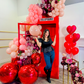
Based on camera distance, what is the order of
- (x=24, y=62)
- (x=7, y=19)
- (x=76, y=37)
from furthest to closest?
(x=7, y=19) → (x=76, y=37) → (x=24, y=62)

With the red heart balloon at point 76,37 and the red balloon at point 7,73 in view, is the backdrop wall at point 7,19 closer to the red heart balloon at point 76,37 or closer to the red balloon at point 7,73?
the red balloon at point 7,73

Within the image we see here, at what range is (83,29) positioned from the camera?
2.66 m

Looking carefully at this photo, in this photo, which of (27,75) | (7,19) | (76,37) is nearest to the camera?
(27,75)

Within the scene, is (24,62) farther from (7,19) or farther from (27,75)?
(7,19)

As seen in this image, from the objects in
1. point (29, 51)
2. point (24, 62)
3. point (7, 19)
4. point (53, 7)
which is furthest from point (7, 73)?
point (7, 19)

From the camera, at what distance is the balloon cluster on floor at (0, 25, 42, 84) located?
183 cm

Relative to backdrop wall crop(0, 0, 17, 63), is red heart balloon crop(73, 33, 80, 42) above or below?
below

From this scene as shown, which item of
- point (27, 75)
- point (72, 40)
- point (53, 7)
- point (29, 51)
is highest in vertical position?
point (53, 7)

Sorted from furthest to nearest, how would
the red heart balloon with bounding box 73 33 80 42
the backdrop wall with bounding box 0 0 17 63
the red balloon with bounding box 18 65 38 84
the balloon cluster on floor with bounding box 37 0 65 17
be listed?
the backdrop wall with bounding box 0 0 17 63 → the red heart balloon with bounding box 73 33 80 42 → the balloon cluster on floor with bounding box 37 0 65 17 → the red balloon with bounding box 18 65 38 84

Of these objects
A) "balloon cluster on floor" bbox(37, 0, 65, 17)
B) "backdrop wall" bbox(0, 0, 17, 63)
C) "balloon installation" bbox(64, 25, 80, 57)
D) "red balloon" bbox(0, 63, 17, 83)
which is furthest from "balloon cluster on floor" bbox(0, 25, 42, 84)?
"backdrop wall" bbox(0, 0, 17, 63)

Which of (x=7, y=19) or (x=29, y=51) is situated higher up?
(x=7, y=19)

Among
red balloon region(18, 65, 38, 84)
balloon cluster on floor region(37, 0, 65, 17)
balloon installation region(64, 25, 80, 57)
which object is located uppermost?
balloon cluster on floor region(37, 0, 65, 17)

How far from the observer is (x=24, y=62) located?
2076mm

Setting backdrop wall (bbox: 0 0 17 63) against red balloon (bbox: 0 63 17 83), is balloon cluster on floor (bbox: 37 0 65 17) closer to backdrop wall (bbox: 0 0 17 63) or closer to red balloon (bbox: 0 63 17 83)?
red balloon (bbox: 0 63 17 83)
